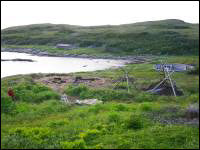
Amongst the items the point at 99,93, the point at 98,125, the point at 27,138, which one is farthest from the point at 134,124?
the point at 99,93

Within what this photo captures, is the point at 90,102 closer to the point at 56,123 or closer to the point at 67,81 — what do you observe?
the point at 56,123

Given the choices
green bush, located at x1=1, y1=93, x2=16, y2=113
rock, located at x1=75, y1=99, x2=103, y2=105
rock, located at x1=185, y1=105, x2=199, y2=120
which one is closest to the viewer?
rock, located at x1=185, y1=105, x2=199, y2=120

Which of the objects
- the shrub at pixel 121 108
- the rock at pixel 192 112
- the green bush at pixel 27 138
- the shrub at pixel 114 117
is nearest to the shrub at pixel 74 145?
the green bush at pixel 27 138

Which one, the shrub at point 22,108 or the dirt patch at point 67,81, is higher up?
the shrub at point 22,108

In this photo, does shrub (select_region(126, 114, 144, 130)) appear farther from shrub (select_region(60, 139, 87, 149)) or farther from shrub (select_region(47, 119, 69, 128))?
shrub (select_region(47, 119, 69, 128))

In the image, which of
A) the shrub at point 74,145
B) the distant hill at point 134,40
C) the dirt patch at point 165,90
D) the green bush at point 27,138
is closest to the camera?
the shrub at point 74,145

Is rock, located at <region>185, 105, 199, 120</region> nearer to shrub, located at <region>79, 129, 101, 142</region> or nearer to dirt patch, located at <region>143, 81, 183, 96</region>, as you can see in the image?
shrub, located at <region>79, 129, 101, 142</region>

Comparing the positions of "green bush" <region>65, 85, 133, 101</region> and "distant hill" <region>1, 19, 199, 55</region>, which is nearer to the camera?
"green bush" <region>65, 85, 133, 101</region>

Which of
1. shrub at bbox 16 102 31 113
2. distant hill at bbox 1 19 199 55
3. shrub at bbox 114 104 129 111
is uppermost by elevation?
shrub at bbox 16 102 31 113

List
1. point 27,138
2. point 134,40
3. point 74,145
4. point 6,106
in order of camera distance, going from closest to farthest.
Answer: point 74,145
point 27,138
point 6,106
point 134,40

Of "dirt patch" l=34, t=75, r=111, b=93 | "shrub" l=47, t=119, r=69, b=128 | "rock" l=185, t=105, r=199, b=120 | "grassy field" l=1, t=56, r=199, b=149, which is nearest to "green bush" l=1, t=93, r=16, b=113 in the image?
Answer: "grassy field" l=1, t=56, r=199, b=149

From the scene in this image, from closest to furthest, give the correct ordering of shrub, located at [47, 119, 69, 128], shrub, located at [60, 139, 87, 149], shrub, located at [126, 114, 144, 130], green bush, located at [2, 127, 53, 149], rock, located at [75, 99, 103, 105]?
shrub, located at [60, 139, 87, 149]
green bush, located at [2, 127, 53, 149]
shrub, located at [126, 114, 144, 130]
shrub, located at [47, 119, 69, 128]
rock, located at [75, 99, 103, 105]

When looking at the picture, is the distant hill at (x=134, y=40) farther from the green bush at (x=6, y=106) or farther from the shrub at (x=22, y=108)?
the green bush at (x=6, y=106)

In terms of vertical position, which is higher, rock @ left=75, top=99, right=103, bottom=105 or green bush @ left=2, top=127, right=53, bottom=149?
green bush @ left=2, top=127, right=53, bottom=149
